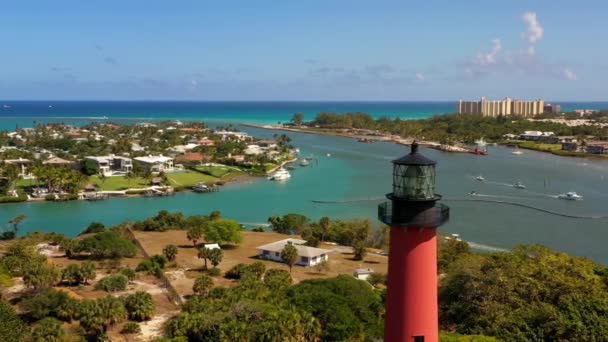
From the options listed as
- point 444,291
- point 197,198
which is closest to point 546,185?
point 197,198

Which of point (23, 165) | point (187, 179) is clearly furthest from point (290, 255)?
point (23, 165)

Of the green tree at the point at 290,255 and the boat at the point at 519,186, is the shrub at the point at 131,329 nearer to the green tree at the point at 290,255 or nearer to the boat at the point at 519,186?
the green tree at the point at 290,255

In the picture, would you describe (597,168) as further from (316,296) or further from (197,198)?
(316,296)

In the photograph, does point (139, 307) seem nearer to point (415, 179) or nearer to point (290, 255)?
point (290, 255)

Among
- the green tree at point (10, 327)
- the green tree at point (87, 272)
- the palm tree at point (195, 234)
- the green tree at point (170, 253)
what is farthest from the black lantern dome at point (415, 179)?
the palm tree at point (195, 234)

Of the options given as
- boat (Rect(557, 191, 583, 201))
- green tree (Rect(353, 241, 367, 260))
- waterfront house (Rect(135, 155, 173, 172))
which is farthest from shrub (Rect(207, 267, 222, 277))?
waterfront house (Rect(135, 155, 173, 172))

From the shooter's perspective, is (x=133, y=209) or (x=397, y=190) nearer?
(x=397, y=190)

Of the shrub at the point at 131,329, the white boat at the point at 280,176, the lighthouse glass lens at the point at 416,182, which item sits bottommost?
the white boat at the point at 280,176
